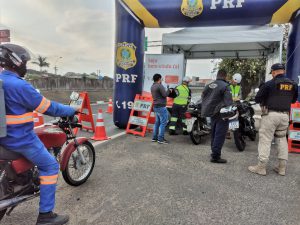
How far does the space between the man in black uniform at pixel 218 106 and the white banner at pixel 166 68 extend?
389 cm

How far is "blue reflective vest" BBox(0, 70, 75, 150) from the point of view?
244cm

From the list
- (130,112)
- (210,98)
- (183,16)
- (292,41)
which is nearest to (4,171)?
(210,98)

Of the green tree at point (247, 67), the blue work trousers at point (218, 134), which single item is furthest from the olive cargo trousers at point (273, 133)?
the green tree at point (247, 67)

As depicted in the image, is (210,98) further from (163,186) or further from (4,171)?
(4,171)

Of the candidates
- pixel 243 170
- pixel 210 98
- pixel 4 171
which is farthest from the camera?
pixel 210 98

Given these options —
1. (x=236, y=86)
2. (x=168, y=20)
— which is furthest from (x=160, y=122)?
(x=168, y=20)

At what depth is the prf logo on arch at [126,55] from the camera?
306 inches

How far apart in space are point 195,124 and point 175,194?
3232 mm

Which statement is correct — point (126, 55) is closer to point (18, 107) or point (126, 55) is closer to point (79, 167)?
point (79, 167)

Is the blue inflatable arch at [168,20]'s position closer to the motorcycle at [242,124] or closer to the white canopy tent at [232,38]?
the white canopy tent at [232,38]

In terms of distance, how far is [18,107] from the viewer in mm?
2496

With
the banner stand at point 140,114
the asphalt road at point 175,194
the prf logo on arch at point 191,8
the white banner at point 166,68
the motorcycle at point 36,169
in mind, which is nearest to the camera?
the motorcycle at point 36,169

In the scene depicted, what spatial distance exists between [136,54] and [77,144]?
4791mm

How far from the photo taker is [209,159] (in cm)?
538
